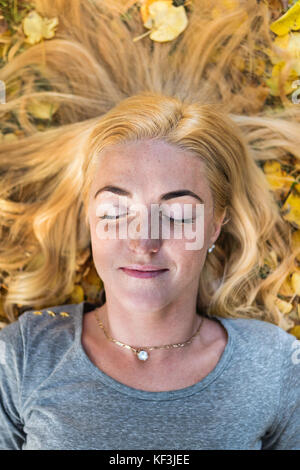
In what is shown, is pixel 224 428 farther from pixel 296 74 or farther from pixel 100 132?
pixel 296 74

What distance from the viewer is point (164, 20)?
181cm

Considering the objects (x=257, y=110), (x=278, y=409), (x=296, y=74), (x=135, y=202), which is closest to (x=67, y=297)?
(x=135, y=202)

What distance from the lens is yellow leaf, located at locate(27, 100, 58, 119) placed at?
1.87m

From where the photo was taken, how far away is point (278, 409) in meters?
1.67

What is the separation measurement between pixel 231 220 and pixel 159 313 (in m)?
0.46

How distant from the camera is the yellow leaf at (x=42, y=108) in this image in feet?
6.14

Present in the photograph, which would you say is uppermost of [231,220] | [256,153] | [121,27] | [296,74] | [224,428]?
[121,27]

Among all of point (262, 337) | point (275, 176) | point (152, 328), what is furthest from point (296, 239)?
point (152, 328)

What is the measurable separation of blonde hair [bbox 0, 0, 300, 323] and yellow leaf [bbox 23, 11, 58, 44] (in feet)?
0.09

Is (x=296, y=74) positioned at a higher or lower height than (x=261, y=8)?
lower

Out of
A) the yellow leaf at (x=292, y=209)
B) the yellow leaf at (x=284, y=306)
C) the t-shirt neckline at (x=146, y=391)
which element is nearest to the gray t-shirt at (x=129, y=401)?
the t-shirt neckline at (x=146, y=391)

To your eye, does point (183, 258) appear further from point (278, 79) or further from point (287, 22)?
point (287, 22)

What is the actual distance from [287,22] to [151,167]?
76cm

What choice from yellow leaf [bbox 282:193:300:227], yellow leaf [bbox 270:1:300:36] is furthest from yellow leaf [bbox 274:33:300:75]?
yellow leaf [bbox 282:193:300:227]
